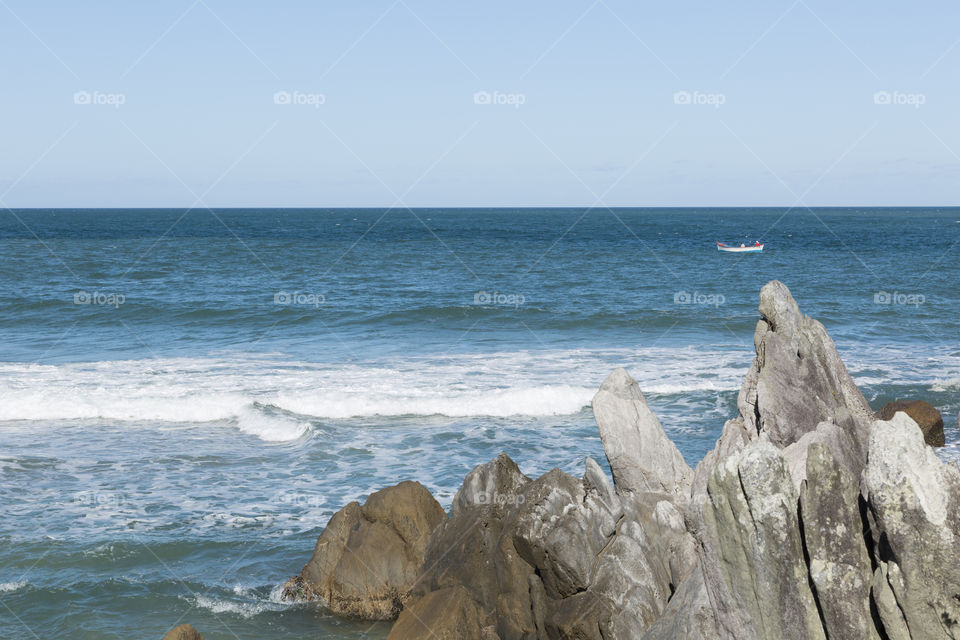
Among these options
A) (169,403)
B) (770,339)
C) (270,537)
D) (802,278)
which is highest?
(802,278)

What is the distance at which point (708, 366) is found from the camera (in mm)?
23828

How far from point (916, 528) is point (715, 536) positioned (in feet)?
4.12

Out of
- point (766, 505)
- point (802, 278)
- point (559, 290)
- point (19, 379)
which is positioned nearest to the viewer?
point (766, 505)

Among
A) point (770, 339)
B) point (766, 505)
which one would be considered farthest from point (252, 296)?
point (766, 505)

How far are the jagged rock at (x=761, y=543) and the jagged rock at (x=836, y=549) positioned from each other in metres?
0.09

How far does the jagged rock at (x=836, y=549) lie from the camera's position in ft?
17.8

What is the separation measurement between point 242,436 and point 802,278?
39.7 m

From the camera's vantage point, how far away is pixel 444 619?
800 centimetres

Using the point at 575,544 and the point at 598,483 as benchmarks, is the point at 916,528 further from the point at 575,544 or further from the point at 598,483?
the point at 598,483

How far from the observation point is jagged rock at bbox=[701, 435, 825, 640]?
5570 millimetres

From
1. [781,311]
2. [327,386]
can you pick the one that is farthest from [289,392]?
[781,311]

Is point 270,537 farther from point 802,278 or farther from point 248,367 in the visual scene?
point 802,278

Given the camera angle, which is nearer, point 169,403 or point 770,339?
point 770,339

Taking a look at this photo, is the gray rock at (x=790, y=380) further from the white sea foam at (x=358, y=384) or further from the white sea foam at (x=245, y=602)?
the white sea foam at (x=358, y=384)
